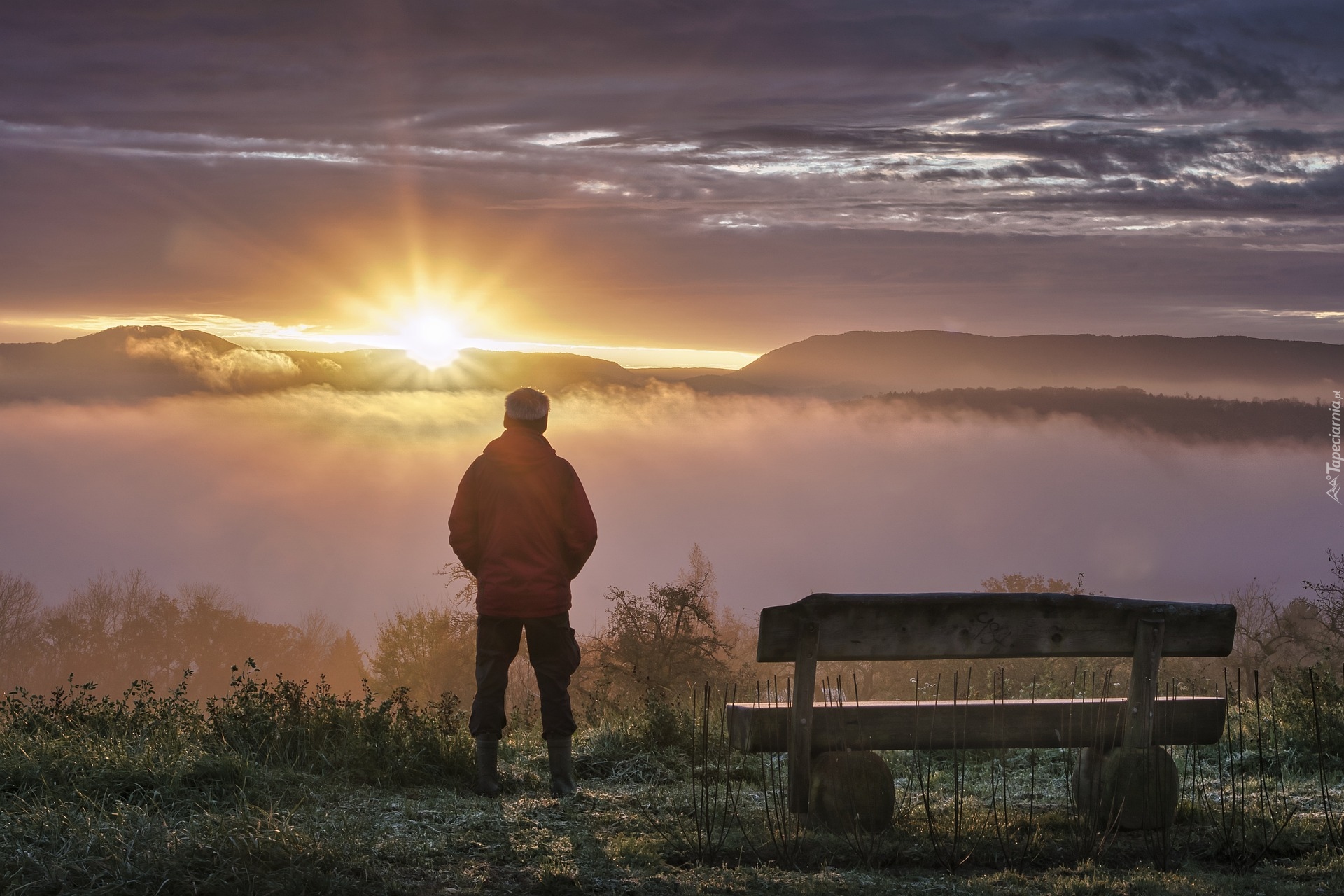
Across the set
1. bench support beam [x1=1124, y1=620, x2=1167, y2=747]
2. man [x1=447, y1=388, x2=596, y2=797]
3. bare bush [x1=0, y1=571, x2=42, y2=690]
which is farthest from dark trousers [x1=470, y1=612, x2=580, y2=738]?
bare bush [x1=0, y1=571, x2=42, y2=690]

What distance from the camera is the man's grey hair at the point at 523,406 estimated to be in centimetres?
664

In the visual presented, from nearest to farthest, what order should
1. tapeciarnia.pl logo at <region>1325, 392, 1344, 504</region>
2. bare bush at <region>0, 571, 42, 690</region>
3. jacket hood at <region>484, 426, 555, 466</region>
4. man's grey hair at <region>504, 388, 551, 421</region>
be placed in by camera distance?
jacket hood at <region>484, 426, 555, 466</region>
man's grey hair at <region>504, 388, 551, 421</region>
tapeciarnia.pl logo at <region>1325, 392, 1344, 504</region>
bare bush at <region>0, 571, 42, 690</region>

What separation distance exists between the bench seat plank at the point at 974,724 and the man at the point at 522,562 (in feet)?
4.05

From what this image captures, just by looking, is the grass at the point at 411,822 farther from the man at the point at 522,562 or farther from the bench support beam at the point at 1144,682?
the bench support beam at the point at 1144,682

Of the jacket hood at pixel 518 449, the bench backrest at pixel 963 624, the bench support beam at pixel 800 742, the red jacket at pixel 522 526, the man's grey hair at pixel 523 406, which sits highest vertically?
the man's grey hair at pixel 523 406

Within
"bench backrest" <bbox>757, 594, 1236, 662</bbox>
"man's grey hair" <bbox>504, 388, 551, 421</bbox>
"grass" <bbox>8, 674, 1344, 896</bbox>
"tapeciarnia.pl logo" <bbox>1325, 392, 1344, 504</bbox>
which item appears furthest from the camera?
"tapeciarnia.pl logo" <bbox>1325, 392, 1344, 504</bbox>

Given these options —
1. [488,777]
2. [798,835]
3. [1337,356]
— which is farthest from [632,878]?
[1337,356]

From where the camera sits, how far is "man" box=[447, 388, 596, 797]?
253 inches

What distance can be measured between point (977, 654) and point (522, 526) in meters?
2.60

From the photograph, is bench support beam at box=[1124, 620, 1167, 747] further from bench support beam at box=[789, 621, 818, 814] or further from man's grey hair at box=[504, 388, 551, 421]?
man's grey hair at box=[504, 388, 551, 421]

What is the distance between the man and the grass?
0.37 metres

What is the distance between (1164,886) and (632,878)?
2150 millimetres

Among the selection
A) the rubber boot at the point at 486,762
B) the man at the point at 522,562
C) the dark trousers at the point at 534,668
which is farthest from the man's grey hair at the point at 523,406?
the rubber boot at the point at 486,762

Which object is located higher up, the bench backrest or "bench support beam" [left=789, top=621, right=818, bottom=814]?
the bench backrest
